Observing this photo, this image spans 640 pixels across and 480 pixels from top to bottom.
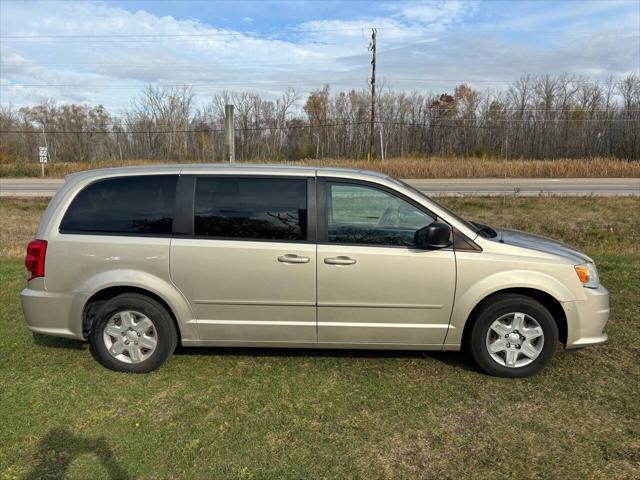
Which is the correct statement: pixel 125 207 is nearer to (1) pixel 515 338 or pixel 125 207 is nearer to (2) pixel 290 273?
(2) pixel 290 273

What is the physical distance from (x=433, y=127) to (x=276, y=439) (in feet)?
155

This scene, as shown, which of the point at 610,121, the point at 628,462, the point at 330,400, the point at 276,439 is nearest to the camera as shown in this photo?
the point at 628,462

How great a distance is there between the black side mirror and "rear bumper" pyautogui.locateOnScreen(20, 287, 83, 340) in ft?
9.77

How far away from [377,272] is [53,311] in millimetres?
2832

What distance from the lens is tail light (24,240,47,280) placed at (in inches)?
156

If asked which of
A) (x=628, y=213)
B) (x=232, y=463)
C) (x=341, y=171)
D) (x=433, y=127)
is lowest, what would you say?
(x=232, y=463)

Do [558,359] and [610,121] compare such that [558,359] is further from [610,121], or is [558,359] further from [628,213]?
[610,121]

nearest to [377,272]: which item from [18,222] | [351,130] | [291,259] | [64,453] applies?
[291,259]

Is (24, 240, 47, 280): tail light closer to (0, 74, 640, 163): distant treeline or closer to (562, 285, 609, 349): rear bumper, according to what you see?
(562, 285, 609, 349): rear bumper

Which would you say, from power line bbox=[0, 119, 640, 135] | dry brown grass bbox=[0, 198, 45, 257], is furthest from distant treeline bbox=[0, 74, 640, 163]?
dry brown grass bbox=[0, 198, 45, 257]

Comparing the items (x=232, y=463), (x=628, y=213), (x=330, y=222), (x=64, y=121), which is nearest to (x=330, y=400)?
(x=232, y=463)

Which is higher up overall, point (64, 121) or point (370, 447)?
point (64, 121)

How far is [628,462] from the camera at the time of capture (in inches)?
113

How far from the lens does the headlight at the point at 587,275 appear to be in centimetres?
392
